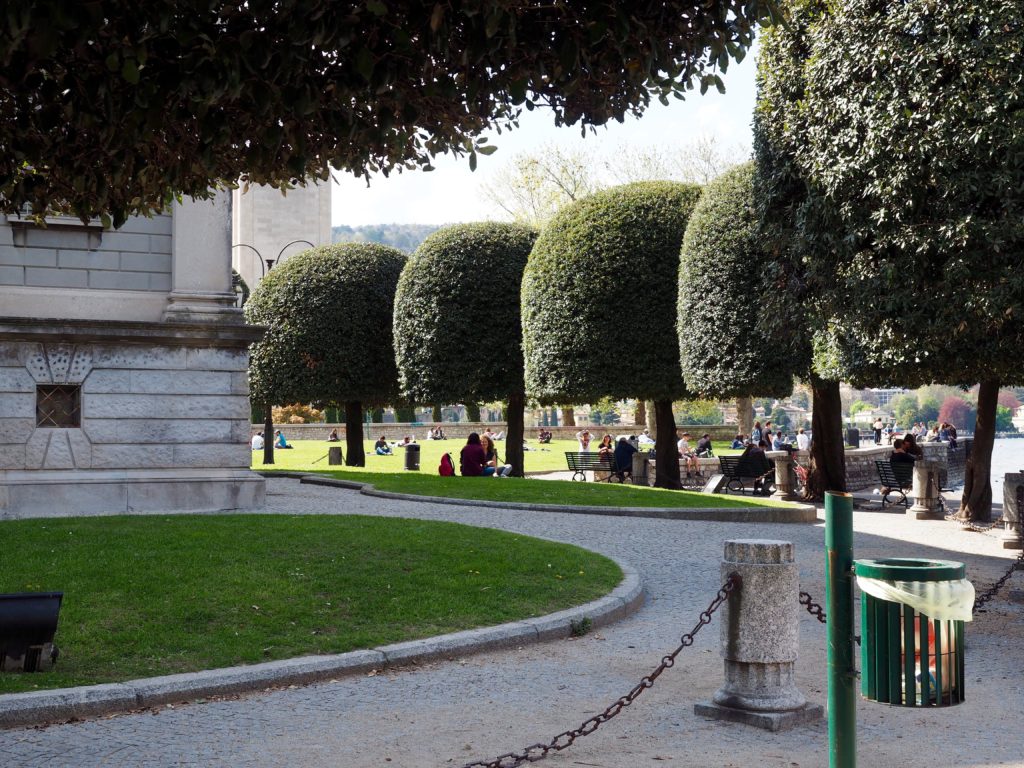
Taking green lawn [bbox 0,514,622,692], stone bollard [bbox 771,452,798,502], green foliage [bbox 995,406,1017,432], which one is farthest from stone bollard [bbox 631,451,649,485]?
green foliage [bbox 995,406,1017,432]

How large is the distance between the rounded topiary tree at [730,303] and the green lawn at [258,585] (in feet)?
33.2

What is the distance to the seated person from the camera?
Answer: 2828 centimetres

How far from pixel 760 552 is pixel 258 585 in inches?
187

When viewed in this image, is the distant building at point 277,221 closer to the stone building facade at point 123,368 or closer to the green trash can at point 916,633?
the stone building facade at point 123,368

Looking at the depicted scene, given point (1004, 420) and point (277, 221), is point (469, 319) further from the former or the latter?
point (1004, 420)

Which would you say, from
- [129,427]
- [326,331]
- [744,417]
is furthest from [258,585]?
[744,417]

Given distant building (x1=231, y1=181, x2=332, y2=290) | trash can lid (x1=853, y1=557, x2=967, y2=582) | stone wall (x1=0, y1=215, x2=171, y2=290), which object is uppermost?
distant building (x1=231, y1=181, x2=332, y2=290)

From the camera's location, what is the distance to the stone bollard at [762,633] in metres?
6.11

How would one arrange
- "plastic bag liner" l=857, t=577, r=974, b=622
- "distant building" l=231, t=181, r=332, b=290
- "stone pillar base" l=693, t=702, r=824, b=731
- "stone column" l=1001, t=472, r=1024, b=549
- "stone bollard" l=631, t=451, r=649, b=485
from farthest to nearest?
"distant building" l=231, t=181, r=332, b=290 < "stone bollard" l=631, t=451, r=649, b=485 < "stone column" l=1001, t=472, r=1024, b=549 < "stone pillar base" l=693, t=702, r=824, b=731 < "plastic bag liner" l=857, t=577, r=974, b=622

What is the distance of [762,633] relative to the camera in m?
6.12

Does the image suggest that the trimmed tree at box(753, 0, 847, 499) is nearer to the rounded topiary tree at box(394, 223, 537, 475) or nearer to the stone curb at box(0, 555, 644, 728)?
the stone curb at box(0, 555, 644, 728)

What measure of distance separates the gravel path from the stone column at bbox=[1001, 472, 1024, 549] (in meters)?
4.50

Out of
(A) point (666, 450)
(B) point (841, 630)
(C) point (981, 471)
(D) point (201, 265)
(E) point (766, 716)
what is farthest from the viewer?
(A) point (666, 450)

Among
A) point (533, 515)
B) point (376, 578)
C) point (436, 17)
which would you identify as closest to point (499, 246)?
point (533, 515)
